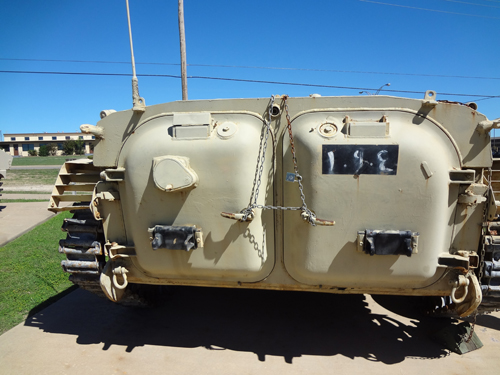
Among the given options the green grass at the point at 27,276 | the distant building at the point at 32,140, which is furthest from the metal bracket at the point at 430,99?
the distant building at the point at 32,140

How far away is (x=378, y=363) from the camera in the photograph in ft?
10.0

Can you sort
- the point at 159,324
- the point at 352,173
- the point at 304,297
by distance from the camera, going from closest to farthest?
the point at 352,173 → the point at 159,324 → the point at 304,297

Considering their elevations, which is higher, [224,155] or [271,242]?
[224,155]

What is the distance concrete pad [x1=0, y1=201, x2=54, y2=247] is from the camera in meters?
7.86

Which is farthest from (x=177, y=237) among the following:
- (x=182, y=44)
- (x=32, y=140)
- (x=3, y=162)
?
(x=32, y=140)

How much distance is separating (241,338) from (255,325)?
27 cm

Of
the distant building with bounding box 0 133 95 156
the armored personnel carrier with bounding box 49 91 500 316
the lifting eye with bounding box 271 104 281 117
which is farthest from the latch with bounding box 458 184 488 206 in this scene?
the distant building with bounding box 0 133 95 156

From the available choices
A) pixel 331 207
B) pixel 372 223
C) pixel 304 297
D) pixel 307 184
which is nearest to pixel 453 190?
pixel 372 223

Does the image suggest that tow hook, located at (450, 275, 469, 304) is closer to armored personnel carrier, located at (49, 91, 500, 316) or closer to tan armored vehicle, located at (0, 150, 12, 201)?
armored personnel carrier, located at (49, 91, 500, 316)

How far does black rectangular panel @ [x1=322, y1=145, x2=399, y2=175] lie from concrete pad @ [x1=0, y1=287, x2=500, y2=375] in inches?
68.0

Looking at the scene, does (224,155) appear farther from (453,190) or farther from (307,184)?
(453,190)

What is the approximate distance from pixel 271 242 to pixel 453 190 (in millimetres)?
1364

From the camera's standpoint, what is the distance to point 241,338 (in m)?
3.49

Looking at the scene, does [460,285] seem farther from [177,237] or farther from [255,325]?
[177,237]
